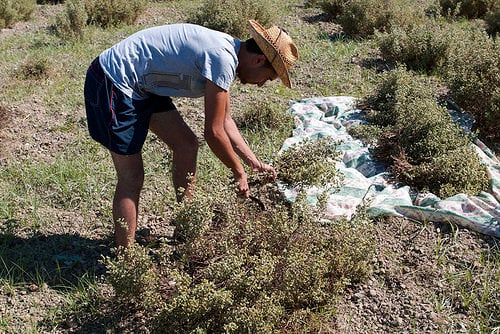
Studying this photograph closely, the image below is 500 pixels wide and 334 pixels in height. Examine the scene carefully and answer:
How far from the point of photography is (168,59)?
2861 millimetres

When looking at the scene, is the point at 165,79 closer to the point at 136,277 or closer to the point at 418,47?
the point at 136,277

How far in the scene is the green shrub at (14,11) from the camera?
8.38 metres

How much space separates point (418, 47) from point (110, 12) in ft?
14.3

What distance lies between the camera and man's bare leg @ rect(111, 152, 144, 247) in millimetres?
2992

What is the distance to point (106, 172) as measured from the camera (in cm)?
421

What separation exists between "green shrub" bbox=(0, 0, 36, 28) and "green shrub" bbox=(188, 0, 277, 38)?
2615mm

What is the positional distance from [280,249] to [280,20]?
5960 millimetres

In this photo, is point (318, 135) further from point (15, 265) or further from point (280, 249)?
point (15, 265)

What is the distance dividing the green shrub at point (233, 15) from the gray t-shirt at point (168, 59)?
458 cm

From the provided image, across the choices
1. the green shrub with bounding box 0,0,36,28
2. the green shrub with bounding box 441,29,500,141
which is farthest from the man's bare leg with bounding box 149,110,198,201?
the green shrub with bounding box 0,0,36,28

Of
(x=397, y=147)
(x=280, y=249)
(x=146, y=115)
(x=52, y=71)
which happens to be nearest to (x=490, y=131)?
(x=397, y=147)

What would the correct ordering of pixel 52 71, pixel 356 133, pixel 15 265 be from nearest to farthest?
1. pixel 15 265
2. pixel 356 133
3. pixel 52 71

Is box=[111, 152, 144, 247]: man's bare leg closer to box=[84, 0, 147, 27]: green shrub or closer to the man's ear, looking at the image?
the man's ear

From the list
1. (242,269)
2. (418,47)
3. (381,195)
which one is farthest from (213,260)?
(418,47)
